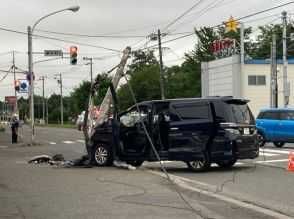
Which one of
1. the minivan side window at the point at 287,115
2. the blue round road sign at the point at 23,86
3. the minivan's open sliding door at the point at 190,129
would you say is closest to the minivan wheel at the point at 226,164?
the minivan's open sliding door at the point at 190,129

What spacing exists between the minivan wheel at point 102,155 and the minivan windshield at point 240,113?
3809mm

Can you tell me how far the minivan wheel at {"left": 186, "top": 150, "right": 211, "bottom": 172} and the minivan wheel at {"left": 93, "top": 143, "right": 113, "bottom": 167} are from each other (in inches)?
95.9

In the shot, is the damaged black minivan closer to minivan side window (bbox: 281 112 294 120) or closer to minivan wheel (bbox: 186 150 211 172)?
minivan wheel (bbox: 186 150 211 172)

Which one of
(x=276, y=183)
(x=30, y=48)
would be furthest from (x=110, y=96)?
(x=30, y=48)

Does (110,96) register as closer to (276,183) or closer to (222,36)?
(276,183)

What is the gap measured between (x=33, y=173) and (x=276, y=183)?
618 cm

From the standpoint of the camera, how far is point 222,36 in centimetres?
8712

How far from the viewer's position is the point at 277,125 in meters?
24.2

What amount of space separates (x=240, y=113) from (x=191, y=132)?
58.9 inches

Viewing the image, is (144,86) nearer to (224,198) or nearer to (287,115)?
(287,115)

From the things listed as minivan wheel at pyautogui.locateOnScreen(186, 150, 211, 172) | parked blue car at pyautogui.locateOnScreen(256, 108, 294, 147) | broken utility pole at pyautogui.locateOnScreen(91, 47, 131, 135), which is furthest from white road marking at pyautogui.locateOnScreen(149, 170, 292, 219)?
parked blue car at pyautogui.locateOnScreen(256, 108, 294, 147)

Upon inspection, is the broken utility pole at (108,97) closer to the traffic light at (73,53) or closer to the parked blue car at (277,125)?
the parked blue car at (277,125)

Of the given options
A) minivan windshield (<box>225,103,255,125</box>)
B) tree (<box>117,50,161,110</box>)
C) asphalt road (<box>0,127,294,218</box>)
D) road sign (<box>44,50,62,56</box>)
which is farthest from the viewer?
tree (<box>117,50,161,110</box>)

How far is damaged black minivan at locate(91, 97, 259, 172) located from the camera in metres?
14.8
